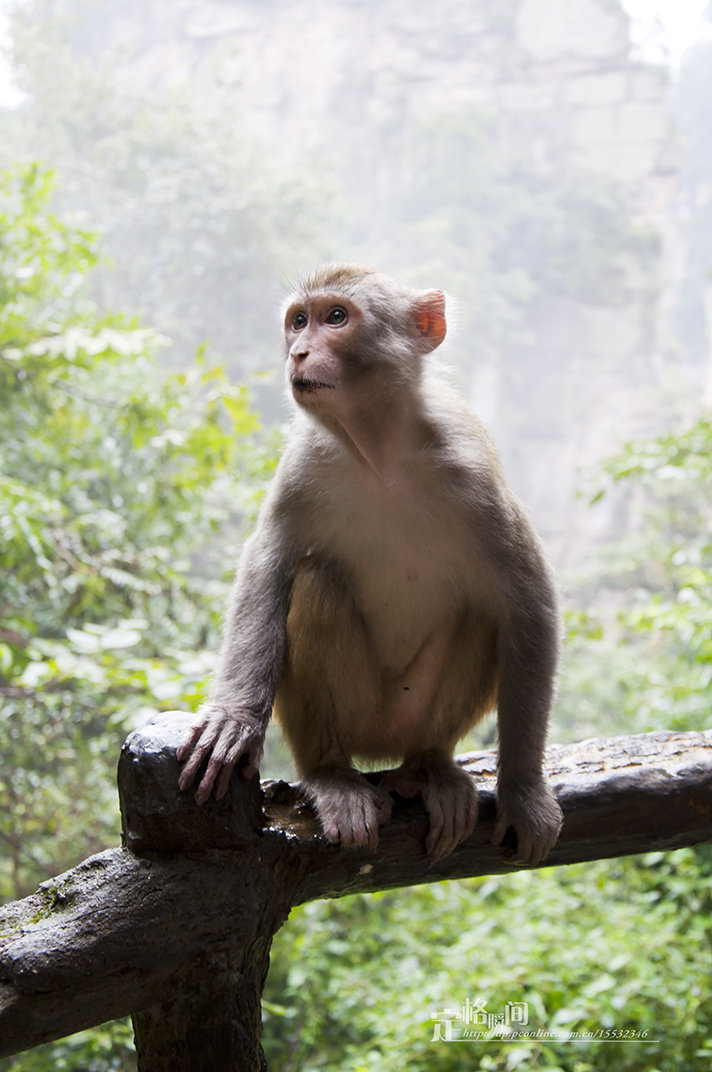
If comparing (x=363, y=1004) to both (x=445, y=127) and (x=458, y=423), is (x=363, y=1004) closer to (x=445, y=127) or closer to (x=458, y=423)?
(x=458, y=423)

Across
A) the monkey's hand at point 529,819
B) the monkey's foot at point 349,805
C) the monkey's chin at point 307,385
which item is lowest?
the monkey's hand at point 529,819

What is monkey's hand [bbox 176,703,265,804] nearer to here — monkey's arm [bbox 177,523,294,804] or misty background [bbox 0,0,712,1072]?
monkey's arm [bbox 177,523,294,804]

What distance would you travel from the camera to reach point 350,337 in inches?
98.4

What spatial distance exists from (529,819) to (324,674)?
2.14ft

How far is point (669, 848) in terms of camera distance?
8.59ft

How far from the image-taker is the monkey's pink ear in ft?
8.91

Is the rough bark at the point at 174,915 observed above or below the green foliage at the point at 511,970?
above

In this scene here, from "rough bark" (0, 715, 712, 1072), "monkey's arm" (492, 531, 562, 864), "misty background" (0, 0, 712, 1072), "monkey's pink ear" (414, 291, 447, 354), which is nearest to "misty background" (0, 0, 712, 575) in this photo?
"misty background" (0, 0, 712, 1072)

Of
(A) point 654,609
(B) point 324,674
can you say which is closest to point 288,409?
(B) point 324,674

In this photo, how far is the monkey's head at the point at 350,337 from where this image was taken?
2.44 m

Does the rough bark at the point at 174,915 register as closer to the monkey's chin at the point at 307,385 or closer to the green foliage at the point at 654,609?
the monkey's chin at the point at 307,385

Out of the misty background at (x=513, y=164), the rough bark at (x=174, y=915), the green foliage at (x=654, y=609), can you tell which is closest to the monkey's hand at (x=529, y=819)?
the rough bark at (x=174, y=915)

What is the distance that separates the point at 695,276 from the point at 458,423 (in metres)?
23.0

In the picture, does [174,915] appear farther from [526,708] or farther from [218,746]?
[526,708]
